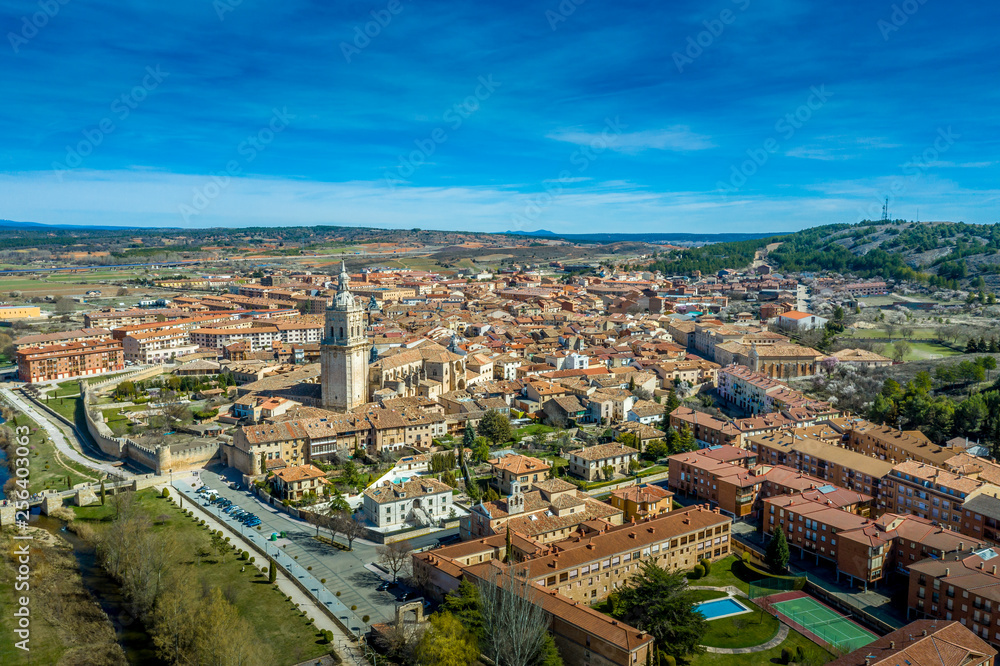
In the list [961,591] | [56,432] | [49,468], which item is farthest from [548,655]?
[56,432]

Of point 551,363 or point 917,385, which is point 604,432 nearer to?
point 551,363

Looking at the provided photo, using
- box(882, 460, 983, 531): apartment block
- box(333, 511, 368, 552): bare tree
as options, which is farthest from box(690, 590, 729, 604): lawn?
box(333, 511, 368, 552): bare tree

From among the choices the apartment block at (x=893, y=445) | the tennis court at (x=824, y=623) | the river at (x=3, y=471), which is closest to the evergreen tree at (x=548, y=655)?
the tennis court at (x=824, y=623)

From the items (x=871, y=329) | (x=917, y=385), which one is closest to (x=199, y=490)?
(x=917, y=385)

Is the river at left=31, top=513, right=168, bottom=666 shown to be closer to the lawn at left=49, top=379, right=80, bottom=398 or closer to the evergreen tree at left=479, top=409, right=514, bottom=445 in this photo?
the evergreen tree at left=479, top=409, right=514, bottom=445

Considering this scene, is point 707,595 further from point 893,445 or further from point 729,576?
point 893,445

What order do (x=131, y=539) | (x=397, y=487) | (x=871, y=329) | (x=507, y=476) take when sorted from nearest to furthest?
(x=131, y=539)
(x=397, y=487)
(x=507, y=476)
(x=871, y=329)
